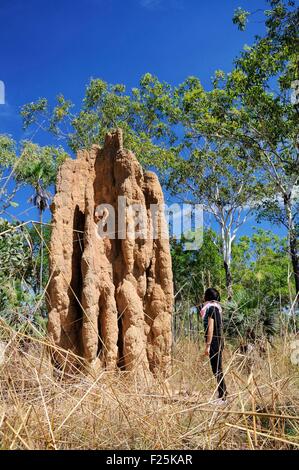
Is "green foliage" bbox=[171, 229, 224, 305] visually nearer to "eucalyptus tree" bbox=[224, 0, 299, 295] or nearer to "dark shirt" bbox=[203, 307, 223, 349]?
"eucalyptus tree" bbox=[224, 0, 299, 295]

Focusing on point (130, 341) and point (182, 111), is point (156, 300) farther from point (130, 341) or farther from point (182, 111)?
point (182, 111)

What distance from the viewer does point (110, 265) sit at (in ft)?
19.7

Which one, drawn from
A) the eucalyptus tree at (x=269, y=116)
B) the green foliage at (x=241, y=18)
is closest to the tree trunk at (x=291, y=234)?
the eucalyptus tree at (x=269, y=116)

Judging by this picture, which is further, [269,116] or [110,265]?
[269,116]

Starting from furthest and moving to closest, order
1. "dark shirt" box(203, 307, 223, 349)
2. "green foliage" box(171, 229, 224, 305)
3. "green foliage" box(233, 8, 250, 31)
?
"green foliage" box(171, 229, 224, 305)
"green foliage" box(233, 8, 250, 31)
"dark shirt" box(203, 307, 223, 349)

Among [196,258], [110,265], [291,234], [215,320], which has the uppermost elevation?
[291,234]

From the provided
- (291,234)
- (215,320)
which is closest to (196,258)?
(291,234)

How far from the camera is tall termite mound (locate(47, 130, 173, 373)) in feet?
18.3

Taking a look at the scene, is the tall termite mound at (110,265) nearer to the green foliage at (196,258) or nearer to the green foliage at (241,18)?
the green foliage at (241,18)

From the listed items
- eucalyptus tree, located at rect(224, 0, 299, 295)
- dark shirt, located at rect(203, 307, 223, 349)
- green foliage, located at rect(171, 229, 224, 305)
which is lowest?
dark shirt, located at rect(203, 307, 223, 349)

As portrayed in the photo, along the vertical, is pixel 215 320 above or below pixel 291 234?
below

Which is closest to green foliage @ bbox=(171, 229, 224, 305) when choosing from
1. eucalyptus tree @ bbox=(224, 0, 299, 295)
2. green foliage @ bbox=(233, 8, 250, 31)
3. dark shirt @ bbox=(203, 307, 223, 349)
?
eucalyptus tree @ bbox=(224, 0, 299, 295)

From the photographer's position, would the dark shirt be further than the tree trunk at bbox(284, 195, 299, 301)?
No

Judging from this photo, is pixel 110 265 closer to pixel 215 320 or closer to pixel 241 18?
pixel 215 320
